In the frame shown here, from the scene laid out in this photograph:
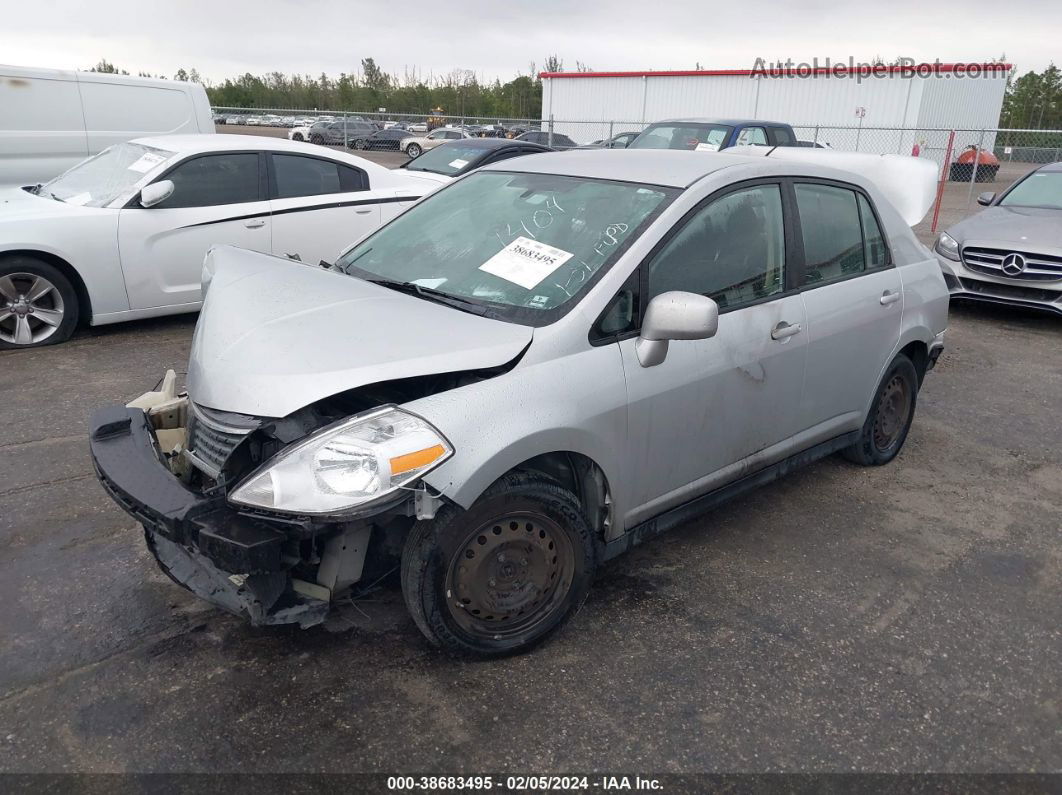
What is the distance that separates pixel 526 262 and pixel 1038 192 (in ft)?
26.4

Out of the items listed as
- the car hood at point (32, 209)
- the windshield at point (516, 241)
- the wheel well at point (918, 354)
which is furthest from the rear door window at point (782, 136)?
the windshield at point (516, 241)

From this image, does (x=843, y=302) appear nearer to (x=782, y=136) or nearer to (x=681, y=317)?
A: (x=681, y=317)

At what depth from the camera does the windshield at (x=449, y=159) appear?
33.3 ft

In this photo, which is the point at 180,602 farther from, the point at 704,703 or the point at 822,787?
the point at 822,787

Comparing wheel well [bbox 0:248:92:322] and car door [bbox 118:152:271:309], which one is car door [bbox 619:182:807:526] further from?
wheel well [bbox 0:248:92:322]

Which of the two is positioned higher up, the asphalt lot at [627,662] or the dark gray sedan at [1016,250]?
the dark gray sedan at [1016,250]

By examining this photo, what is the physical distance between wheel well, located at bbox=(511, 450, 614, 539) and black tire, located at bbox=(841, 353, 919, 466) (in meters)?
1.97

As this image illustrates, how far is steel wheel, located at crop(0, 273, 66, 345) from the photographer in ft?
19.7

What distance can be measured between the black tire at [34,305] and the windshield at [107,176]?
648 millimetres

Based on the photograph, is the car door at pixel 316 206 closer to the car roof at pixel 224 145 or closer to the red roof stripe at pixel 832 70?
the car roof at pixel 224 145

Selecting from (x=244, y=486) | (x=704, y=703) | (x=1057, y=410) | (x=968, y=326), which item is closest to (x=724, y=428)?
(x=704, y=703)

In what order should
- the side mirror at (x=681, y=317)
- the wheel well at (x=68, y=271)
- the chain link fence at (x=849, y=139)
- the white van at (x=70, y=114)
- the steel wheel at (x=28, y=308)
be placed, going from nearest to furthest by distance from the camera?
the side mirror at (x=681, y=317), the wheel well at (x=68, y=271), the steel wheel at (x=28, y=308), the white van at (x=70, y=114), the chain link fence at (x=849, y=139)

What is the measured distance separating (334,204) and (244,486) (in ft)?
16.9

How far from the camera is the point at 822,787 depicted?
2357 mm
